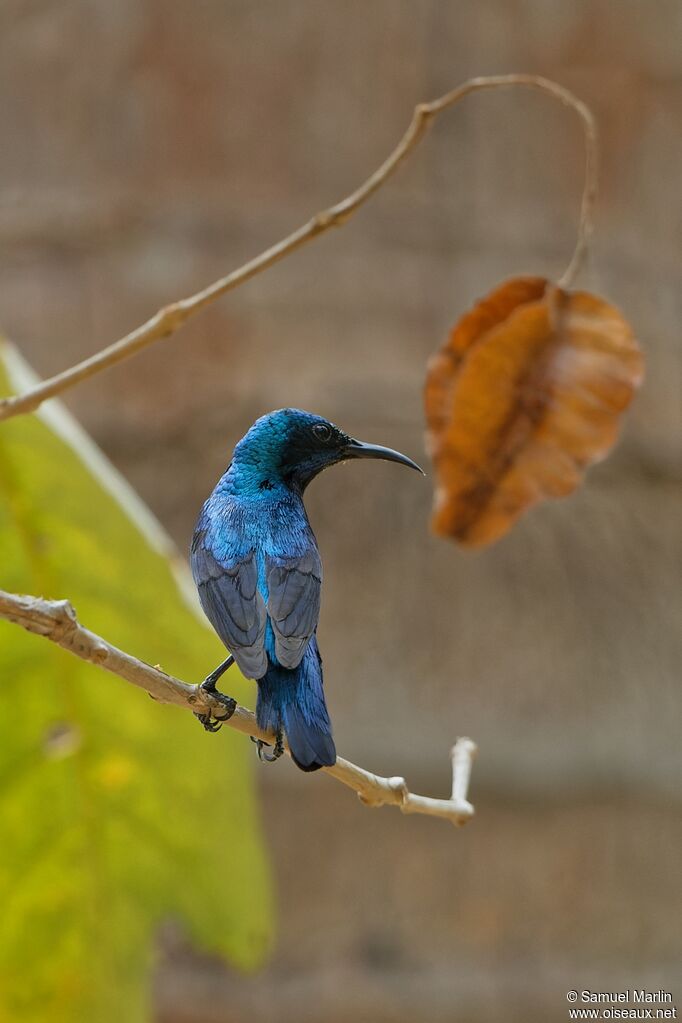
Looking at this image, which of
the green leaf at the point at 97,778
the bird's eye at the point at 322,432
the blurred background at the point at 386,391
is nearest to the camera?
the bird's eye at the point at 322,432

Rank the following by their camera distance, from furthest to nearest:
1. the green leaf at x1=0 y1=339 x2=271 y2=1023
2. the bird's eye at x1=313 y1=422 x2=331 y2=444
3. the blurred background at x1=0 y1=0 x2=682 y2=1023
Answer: the blurred background at x1=0 y1=0 x2=682 y2=1023, the green leaf at x1=0 y1=339 x2=271 y2=1023, the bird's eye at x1=313 y1=422 x2=331 y2=444

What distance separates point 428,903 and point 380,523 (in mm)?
494

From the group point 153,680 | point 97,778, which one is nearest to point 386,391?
point 97,778

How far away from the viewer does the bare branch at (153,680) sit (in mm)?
419

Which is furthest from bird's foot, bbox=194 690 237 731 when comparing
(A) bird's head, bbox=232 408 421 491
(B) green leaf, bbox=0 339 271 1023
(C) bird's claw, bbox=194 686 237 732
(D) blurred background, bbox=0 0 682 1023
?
(D) blurred background, bbox=0 0 682 1023

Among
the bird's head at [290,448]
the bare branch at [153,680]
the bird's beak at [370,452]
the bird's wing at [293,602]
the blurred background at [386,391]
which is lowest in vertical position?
the bare branch at [153,680]

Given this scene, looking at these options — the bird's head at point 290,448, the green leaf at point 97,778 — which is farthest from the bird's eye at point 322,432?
the green leaf at point 97,778

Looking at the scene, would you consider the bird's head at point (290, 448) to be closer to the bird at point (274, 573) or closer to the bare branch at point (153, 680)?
the bird at point (274, 573)

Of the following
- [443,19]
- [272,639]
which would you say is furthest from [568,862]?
[272,639]

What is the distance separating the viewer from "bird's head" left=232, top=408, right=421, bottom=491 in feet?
1.78

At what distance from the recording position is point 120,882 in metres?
0.92

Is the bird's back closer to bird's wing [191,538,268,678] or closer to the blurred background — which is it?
bird's wing [191,538,268,678]

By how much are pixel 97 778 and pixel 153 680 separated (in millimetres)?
492

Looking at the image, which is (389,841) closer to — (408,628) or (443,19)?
(408,628)
